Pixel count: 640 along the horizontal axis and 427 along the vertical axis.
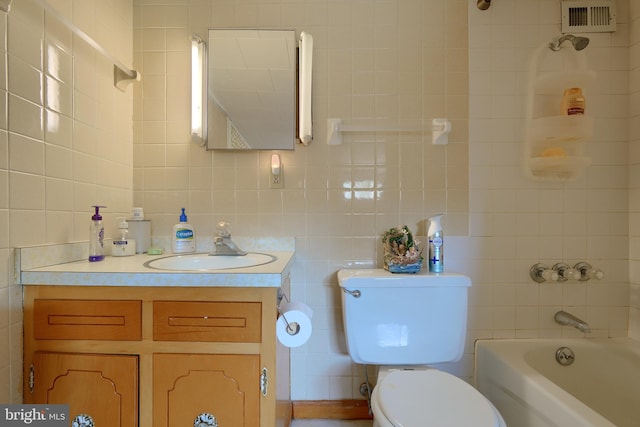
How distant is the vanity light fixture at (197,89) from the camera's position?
1345 mm

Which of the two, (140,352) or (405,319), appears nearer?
(140,352)

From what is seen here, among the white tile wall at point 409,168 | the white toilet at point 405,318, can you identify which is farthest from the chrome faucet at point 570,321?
the white toilet at point 405,318

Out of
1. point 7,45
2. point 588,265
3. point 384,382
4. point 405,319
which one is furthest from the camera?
point 588,265

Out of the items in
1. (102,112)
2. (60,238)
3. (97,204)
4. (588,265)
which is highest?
(102,112)

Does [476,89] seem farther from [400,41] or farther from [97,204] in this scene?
[97,204]

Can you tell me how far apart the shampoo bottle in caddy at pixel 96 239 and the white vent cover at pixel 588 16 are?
7.19 feet

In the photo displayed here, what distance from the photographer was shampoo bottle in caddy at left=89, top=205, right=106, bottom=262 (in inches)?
43.9

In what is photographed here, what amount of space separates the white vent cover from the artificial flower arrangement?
1.24 m

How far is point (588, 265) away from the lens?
1.39m

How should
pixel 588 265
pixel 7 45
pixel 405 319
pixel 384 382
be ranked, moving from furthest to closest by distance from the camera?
1. pixel 588 265
2. pixel 405 319
3. pixel 384 382
4. pixel 7 45

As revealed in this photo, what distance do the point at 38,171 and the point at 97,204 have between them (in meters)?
0.27

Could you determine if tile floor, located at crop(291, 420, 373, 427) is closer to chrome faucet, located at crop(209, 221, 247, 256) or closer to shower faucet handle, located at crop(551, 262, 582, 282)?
chrome faucet, located at crop(209, 221, 247, 256)

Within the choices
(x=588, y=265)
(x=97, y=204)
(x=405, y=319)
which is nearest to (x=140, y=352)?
(x=97, y=204)

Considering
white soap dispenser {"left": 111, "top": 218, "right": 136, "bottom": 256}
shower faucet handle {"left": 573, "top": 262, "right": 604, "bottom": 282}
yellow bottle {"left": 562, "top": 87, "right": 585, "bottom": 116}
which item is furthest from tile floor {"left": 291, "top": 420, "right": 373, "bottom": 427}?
yellow bottle {"left": 562, "top": 87, "right": 585, "bottom": 116}
